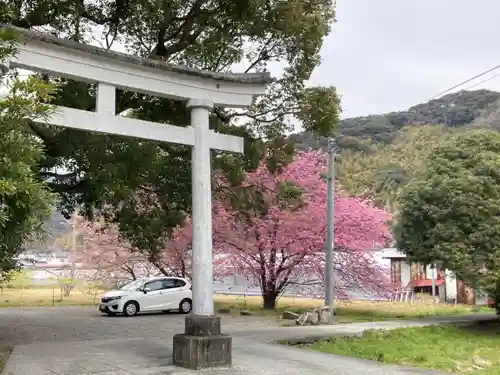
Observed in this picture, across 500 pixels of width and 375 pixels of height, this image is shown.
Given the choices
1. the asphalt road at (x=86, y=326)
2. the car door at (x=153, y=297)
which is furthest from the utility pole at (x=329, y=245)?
the car door at (x=153, y=297)

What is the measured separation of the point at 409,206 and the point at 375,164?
141 feet

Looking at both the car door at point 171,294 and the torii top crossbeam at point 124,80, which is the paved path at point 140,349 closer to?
the car door at point 171,294

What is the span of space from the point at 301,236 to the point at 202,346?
1033cm

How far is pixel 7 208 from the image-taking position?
408 centimetres

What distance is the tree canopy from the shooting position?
1343 centimetres

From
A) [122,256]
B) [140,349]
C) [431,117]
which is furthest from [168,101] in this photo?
[431,117]

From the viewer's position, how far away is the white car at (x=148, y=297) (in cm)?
1728

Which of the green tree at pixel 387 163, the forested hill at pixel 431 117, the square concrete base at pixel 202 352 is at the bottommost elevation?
the square concrete base at pixel 202 352

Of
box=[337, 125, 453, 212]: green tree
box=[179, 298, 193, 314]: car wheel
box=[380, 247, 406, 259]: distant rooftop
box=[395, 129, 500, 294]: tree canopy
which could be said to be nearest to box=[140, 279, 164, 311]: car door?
box=[179, 298, 193, 314]: car wheel

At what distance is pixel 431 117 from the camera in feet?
264

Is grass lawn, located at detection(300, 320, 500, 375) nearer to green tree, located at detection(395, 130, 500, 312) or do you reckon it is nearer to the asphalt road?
green tree, located at detection(395, 130, 500, 312)

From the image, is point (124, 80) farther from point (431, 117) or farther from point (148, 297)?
point (431, 117)

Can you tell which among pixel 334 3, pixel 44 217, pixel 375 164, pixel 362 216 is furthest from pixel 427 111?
pixel 44 217

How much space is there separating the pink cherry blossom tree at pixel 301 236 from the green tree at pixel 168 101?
4596 millimetres
